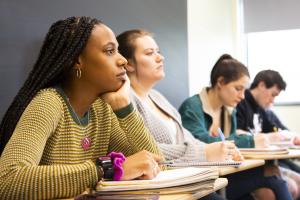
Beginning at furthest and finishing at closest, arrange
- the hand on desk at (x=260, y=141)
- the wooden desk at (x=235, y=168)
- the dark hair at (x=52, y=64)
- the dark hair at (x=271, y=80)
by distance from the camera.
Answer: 1. the dark hair at (x=271, y=80)
2. the hand on desk at (x=260, y=141)
3. the wooden desk at (x=235, y=168)
4. the dark hair at (x=52, y=64)

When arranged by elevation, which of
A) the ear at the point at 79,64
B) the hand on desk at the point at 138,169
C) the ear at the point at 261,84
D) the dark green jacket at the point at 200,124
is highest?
the ear at the point at 79,64

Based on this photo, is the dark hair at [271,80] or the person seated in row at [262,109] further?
the dark hair at [271,80]

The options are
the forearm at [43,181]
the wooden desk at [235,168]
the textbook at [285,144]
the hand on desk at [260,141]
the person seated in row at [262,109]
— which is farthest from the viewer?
the person seated in row at [262,109]

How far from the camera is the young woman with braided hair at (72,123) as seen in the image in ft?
3.50

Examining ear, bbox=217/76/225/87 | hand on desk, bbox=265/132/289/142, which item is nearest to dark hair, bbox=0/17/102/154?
ear, bbox=217/76/225/87

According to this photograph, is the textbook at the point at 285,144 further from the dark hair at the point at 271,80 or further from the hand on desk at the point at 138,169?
the hand on desk at the point at 138,169

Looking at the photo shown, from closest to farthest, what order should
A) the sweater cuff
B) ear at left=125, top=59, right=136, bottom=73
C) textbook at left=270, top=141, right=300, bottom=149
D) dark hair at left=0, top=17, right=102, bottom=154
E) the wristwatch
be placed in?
Result: the wristwatch
dark hair at left=0, top=17, right=102, bottom=154
the sweater cuff
ear at left=125, top=59, right=136, bottom=73
textbook at left=270, top=141, right=300, bottom=149

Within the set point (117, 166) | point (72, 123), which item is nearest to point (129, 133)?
point (72, 123)

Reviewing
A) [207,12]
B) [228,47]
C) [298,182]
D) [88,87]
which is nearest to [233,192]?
[298,182]

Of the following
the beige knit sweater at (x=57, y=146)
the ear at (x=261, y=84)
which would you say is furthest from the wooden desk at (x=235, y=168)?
the ear at (x=261, y=84)

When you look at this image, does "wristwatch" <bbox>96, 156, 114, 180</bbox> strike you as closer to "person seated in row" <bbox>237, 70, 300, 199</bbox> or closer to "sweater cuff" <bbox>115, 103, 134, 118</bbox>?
"sweater cuff" <bbox>115, 103, 134, 118</bbox>

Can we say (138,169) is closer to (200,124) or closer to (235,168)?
(235,168)

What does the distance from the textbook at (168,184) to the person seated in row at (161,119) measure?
72 cm

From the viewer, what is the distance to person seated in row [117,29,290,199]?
1.99 meters
